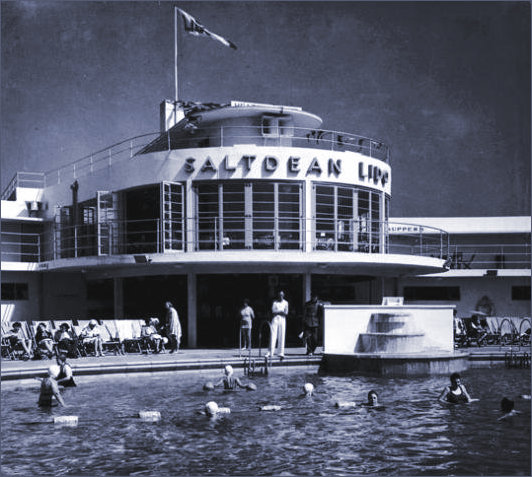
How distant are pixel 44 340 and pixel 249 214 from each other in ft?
25.5

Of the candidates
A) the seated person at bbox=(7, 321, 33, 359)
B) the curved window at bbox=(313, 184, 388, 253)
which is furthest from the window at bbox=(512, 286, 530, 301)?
the seated person at bbox=(7, 321, 33, 359)

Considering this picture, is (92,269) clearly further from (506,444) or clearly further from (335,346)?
(506,444)

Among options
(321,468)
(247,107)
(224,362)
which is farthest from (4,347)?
(321,468)

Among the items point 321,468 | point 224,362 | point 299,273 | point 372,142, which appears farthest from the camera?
point 372,142

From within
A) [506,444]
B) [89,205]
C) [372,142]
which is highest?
[372,142]

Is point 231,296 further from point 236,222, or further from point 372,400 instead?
point 372,400

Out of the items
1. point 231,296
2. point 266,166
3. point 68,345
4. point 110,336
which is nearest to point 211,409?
point 68,345

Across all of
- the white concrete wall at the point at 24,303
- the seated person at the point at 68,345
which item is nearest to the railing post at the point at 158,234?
the seated person at the point at 68,345

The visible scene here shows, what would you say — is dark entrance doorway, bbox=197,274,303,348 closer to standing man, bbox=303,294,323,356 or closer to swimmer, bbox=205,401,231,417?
standing man, bbox=303,294,323,356

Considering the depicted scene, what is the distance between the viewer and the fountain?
1994 centimetres

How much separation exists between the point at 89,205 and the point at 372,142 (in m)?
11.1

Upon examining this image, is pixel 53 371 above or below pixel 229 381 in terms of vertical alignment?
above

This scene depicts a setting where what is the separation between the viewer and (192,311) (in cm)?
2641

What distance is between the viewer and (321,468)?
1040cm
